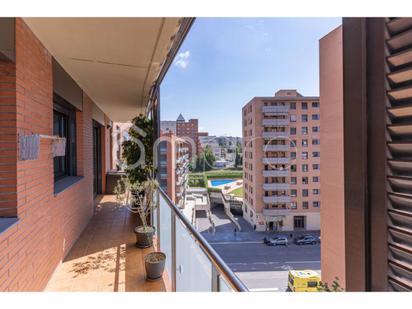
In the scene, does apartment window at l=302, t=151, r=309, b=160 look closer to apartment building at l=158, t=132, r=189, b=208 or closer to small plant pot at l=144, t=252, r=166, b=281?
small plant pot at l=144, t=252, r=166, b=281

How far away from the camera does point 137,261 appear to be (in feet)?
10.0

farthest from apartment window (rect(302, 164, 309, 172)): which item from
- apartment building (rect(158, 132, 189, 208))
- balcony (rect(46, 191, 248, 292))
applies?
apartment building (rect(158, 132, 189, 208))

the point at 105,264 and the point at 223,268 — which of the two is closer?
the point at 223,268

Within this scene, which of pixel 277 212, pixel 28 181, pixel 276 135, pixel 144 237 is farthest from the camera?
pixel 144 237

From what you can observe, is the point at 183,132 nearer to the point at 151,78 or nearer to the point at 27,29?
the point at 151,78

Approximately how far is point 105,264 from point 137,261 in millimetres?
371

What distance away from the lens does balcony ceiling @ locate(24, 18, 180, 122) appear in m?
1.98

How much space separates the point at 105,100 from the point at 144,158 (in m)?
1.53

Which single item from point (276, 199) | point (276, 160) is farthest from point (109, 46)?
point (276, 199)

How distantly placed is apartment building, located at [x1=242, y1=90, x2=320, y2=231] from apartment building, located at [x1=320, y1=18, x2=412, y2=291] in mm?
1075

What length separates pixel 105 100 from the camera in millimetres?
5016

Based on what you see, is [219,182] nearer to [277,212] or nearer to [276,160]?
[277,212]
